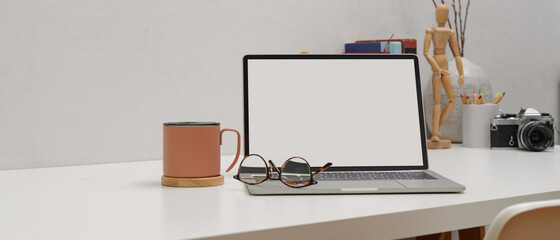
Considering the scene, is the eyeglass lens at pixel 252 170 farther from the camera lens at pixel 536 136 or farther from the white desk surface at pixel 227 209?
the camera lens at pixel 536 136

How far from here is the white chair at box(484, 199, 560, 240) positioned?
1.96ft

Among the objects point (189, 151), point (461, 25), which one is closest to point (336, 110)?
point (189, 151)

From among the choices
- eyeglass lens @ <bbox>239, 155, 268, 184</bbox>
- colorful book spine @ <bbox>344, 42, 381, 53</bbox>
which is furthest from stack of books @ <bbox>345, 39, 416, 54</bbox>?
eyeglass lens @ <bbox>239, 155, 268, 184</bbox>

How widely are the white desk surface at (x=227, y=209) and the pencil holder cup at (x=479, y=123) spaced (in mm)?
487

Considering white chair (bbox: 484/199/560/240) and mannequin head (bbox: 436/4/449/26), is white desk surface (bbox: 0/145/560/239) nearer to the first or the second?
white chair (bbox: 484/199/560/240)

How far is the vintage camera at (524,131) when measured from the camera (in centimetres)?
148

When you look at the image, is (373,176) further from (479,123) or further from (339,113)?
(479,123)

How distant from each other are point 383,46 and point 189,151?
793mm

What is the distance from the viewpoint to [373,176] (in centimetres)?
100

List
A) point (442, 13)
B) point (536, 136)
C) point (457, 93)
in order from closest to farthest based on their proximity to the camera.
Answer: point (536, 136), point (442, 13), point (457, 93)

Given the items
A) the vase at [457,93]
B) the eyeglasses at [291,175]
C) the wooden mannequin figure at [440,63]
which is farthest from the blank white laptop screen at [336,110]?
the vase at [457,93]

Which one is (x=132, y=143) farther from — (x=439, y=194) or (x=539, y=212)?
(x=539, y=212)

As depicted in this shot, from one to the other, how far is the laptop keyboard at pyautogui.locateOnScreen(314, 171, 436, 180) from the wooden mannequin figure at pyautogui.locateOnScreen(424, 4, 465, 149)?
0.58 meters

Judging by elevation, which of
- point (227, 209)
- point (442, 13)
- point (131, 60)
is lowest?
point (227, 209)
